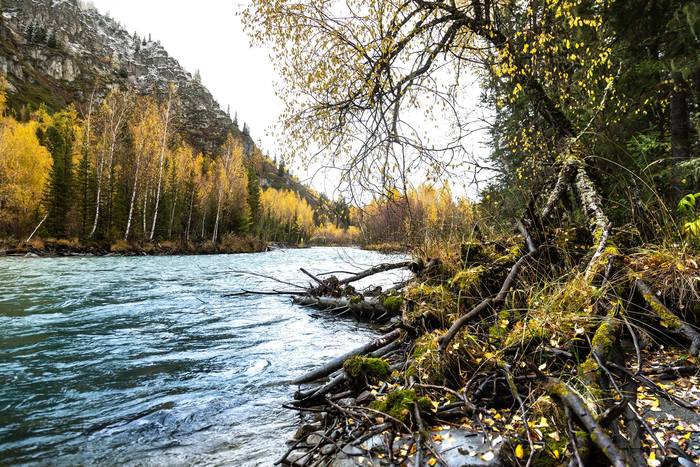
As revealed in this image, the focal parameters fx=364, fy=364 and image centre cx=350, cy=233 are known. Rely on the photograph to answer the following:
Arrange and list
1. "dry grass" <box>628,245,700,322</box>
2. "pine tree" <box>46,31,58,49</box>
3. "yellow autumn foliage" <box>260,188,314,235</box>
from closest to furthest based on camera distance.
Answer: "dry grass" <box>628,245,700,322</box>
"yellow autumn foliage" <box>260,188,314,235</box>
"pine tree" <box>46,31,58,49</box>

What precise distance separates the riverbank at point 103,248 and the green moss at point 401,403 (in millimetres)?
27560

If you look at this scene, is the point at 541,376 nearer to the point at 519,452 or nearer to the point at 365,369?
the point at 519,452

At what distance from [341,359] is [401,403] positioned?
1591 millimetres

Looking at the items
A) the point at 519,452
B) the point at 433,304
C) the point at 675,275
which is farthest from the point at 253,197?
the point at 519,452

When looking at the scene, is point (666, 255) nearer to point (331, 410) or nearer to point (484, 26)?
point (331, 410)

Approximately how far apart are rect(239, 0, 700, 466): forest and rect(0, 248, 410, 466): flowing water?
73 centimetres

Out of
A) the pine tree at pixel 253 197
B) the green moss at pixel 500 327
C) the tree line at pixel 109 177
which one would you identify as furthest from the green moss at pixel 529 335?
the pine tree at pixel 253 197

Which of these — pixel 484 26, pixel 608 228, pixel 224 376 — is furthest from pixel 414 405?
pixel 484 26

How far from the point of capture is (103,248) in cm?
2739

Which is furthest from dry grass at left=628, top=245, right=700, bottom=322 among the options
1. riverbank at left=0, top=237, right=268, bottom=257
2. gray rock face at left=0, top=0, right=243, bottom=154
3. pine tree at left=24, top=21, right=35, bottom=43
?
pine tree at left=24, top=21, right=35, bottom=43

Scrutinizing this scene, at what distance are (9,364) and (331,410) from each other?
4958mm

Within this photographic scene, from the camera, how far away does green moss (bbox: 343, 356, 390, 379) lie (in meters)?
3.26

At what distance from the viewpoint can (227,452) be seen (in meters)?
3.05

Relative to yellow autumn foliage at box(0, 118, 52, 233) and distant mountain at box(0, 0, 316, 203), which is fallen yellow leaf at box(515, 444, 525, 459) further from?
distant mountain at box(0, 0, 316, 203)
